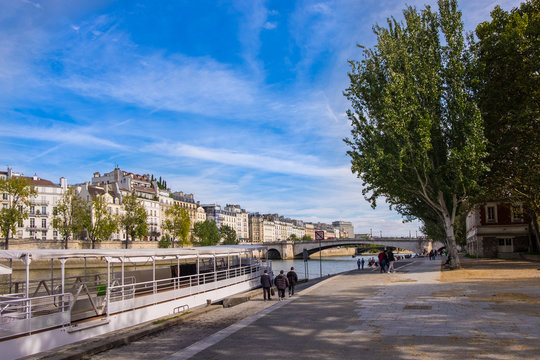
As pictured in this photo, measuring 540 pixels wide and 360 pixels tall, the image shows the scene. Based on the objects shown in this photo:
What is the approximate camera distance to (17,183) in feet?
195

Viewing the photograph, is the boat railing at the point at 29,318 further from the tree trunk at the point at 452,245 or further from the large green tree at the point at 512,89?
the large green tree at the point at 512,89

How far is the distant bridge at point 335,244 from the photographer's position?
338ft

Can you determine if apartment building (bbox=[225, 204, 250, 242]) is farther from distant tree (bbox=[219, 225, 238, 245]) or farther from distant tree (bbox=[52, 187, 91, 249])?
distant tree (bbox=[52, 187, 91, 249])

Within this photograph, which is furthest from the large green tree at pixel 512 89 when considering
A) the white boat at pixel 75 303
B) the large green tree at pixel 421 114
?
the white boat at pixel 75 303

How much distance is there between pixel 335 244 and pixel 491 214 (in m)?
59.6

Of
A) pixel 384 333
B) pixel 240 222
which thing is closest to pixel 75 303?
pixel 384 333

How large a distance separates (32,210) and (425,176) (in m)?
80.1

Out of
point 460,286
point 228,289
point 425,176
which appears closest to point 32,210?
point 228,289

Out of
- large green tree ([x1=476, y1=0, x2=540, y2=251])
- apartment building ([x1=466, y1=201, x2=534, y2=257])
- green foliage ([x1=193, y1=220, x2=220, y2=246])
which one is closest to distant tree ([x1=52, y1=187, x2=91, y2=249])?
green foliage ([x1=193, y1=220, x2=220, y2=246])

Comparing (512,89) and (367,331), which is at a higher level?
(512,89)

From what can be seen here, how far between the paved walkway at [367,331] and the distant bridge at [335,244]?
271 ft

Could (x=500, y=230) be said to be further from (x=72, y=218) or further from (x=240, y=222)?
(x=240, y=222)

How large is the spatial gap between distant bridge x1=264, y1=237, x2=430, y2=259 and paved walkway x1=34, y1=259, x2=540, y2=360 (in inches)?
3246

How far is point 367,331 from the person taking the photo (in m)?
11.1
